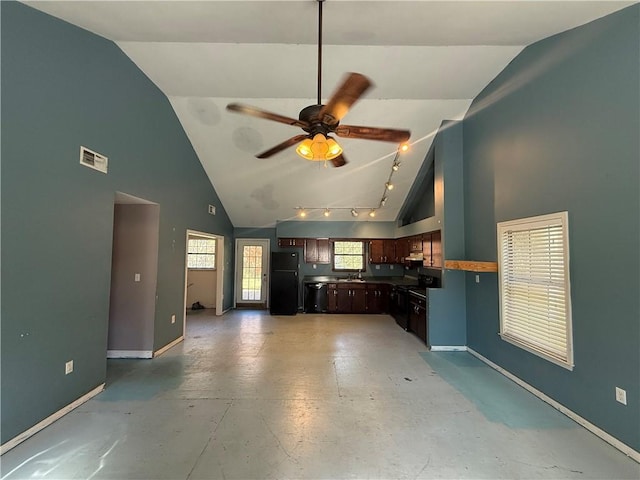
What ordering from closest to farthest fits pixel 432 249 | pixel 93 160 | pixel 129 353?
pixel 93 160
pixel 129 353
pixel 432 249

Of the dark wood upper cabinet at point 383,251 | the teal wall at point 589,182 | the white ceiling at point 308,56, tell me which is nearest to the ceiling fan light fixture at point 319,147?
the white ceiling at point 308,56

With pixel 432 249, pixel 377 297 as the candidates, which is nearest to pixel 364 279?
pixel 377 297

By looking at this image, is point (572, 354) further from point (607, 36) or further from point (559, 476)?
point (607, 36)

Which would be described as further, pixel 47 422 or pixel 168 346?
pixel 168 346

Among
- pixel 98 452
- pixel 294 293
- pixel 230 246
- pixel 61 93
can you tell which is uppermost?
pixel 61 93

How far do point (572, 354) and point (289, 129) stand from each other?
4.57m

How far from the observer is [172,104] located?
14.4ft

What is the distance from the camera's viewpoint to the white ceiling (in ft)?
8.10

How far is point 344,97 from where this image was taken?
75.1 inches

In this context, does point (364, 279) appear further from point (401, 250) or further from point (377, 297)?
point (401, 250)

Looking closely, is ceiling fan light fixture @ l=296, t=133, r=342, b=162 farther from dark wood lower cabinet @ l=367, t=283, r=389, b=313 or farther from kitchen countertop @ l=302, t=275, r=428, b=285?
dark wood lower cabinet @ l=367, t=283, r=389, b=313

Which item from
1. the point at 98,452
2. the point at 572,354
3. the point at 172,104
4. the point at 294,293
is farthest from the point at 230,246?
the point at 572,354

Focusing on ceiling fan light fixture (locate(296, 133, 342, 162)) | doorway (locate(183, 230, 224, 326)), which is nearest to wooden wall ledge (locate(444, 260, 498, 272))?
ceiling fan light fixture (locate(296, 133, 342, 162))

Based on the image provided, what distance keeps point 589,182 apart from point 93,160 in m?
4.69
